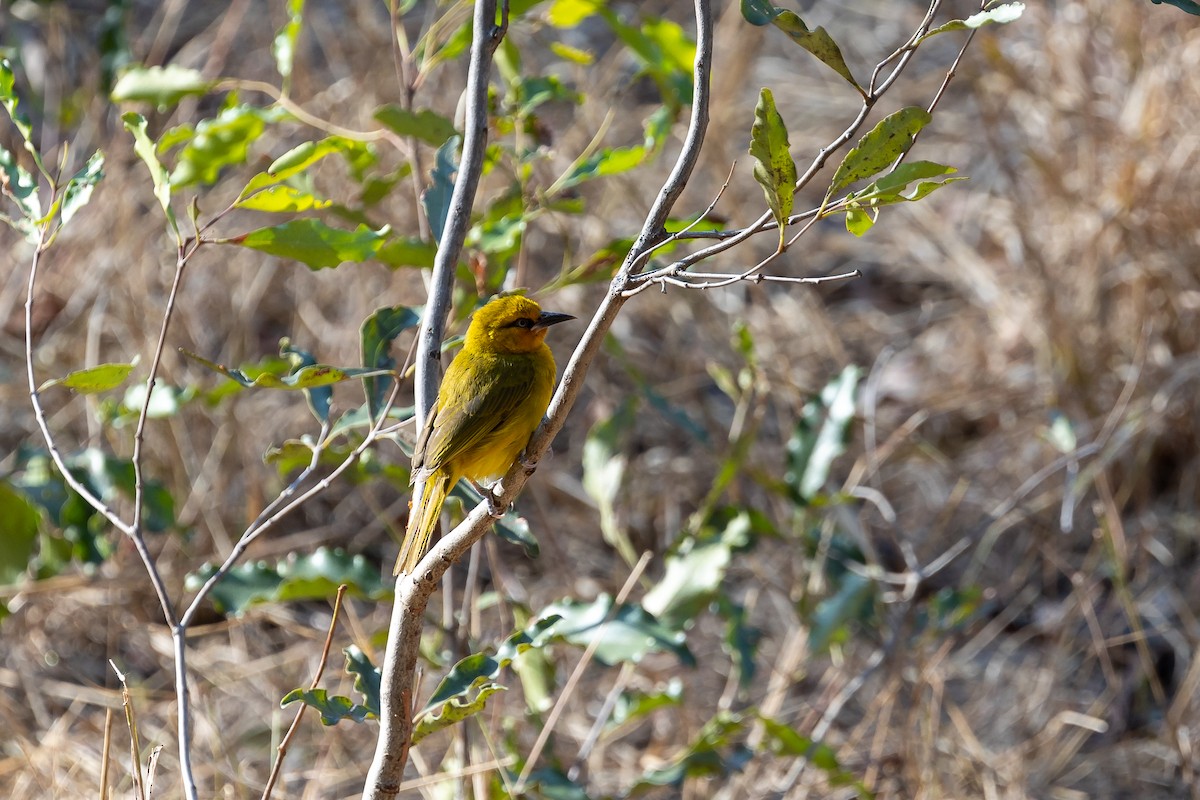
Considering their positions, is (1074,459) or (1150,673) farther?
(1150,673)

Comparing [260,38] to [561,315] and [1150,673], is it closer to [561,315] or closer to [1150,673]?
[561,315]

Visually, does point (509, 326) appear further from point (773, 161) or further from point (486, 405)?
point (773, 161)

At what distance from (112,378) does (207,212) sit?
12.9 ft

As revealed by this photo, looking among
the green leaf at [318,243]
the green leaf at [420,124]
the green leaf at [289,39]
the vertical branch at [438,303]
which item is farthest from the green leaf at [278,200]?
the green leaf at [289,39]

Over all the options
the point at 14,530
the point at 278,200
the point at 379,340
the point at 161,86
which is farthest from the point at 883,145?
the point at 14,530

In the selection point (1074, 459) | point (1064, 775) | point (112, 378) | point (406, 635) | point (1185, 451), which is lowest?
point (1064, 775)

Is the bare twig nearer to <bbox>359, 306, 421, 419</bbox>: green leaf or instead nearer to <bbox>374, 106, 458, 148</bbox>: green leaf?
<bbox>359, 306, 421, 419</bbox>: green leaf

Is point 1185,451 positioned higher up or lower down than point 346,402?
lower down

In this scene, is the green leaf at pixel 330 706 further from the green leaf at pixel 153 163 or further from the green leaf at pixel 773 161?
the green leaf at pixel 773 161

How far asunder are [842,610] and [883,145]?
1.94 metres

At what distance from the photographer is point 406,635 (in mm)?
1995

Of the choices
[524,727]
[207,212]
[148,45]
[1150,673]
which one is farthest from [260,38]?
[1150,673]

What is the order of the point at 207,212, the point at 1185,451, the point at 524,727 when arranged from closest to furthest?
the point at 524,727 → the point at 1185,451 → the point at 207,212

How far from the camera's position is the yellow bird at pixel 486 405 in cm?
258
